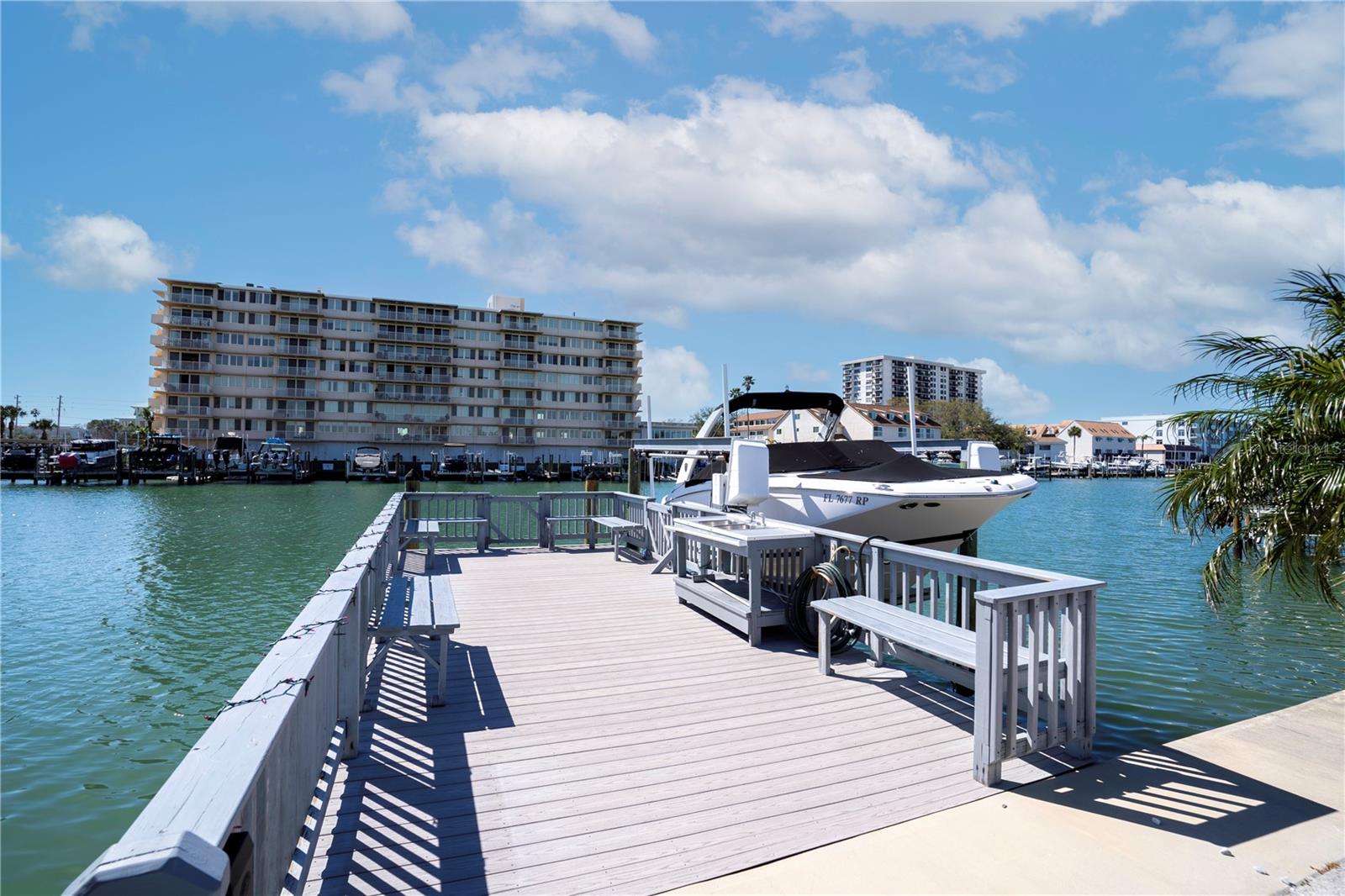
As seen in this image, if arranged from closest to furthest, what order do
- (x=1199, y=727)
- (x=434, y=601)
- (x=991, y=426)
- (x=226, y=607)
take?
(x=434, y=601)
(x=1199, y=727)
(x=226, y=607)
(x=991, y=426)

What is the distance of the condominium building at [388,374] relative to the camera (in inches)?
2808

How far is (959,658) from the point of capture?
4.65 m

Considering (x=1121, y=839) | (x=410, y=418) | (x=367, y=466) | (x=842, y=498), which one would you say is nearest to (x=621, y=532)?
(x=842, y=498)

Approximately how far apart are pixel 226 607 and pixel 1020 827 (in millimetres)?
14709

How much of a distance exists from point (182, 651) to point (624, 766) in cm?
991

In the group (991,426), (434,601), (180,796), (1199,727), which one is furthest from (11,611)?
(991,426)

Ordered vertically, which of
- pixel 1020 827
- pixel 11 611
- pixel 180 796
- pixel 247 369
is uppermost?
pixel 247 369

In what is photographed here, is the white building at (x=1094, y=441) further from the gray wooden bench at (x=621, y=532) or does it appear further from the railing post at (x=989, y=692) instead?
the railing post at (x=989, y=692)

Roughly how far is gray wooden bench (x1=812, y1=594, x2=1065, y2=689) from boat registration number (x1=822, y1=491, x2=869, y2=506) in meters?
4.66

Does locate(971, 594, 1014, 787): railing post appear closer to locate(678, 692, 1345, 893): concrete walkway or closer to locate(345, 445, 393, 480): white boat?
locate(678, 692, 1345, 893): concrete walkway

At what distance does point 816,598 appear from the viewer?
291 inches

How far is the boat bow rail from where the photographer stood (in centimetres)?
153

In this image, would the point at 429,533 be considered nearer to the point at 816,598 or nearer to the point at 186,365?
the point at 816,598

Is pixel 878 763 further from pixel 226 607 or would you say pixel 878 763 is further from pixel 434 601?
pixel 226 607
